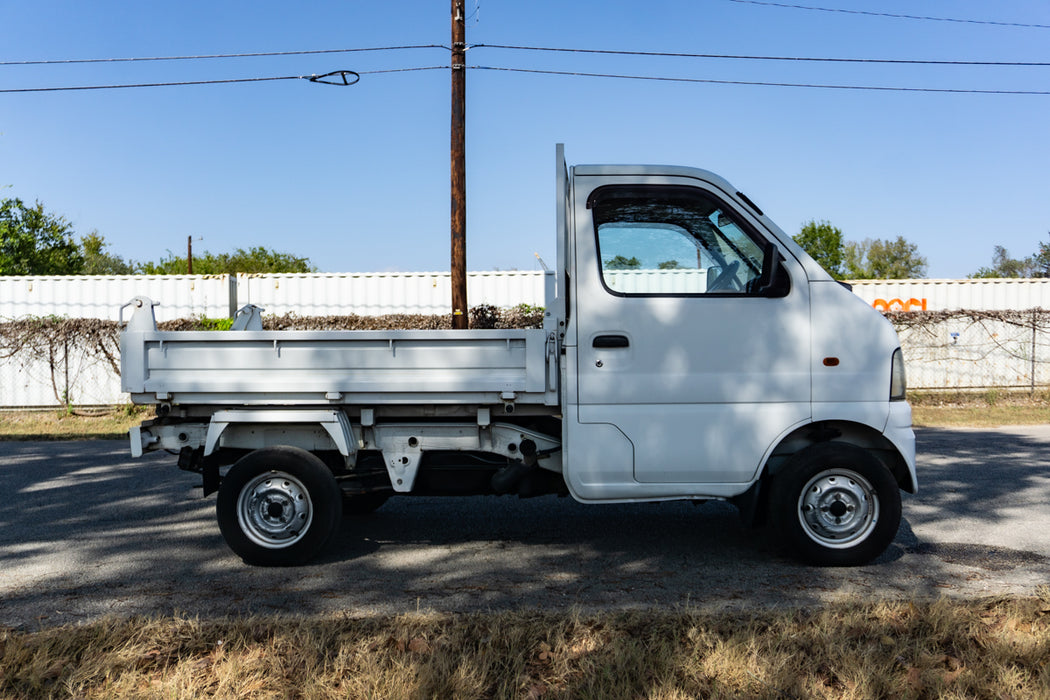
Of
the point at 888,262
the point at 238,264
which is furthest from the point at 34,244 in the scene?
the point at 888,262

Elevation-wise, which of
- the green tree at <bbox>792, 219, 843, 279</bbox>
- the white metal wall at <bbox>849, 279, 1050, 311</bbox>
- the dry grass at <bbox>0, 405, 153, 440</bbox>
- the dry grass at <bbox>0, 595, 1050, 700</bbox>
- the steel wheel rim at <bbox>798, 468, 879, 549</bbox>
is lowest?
the dry grass at <bbox>0, 595, 1050, 700</bbox>

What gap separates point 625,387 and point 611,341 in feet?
0.93

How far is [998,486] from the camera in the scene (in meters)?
7.77

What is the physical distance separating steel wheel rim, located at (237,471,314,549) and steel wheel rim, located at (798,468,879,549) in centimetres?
301

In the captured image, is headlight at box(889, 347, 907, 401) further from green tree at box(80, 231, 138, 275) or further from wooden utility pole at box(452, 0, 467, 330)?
green tree at box(80, 231, 138, 275)

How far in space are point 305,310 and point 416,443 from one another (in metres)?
14.6

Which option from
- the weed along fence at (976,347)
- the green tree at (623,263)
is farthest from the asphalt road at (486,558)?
the weed along fence at (976,347)

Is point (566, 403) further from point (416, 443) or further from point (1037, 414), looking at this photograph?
point (1037, 414)

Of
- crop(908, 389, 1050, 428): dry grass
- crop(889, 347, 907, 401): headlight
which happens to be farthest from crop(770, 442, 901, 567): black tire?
crop(908, 389, 1050, 428): dry grass

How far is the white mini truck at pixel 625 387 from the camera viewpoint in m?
4.95

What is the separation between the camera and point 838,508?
5.00 m

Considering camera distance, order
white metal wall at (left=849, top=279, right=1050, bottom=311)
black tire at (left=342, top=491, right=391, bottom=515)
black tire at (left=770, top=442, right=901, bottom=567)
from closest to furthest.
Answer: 1. black tire at (left=770, top=442, right=901, bottom=567)
2. black tire at (left=342, top=491, right=391, bottom=515)
3. white metal wall at (left=849, top=279, right=1050, bottom=311)

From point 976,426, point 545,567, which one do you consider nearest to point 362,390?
point 545,567

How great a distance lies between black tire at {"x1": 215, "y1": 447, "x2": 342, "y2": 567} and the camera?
5070 mm
